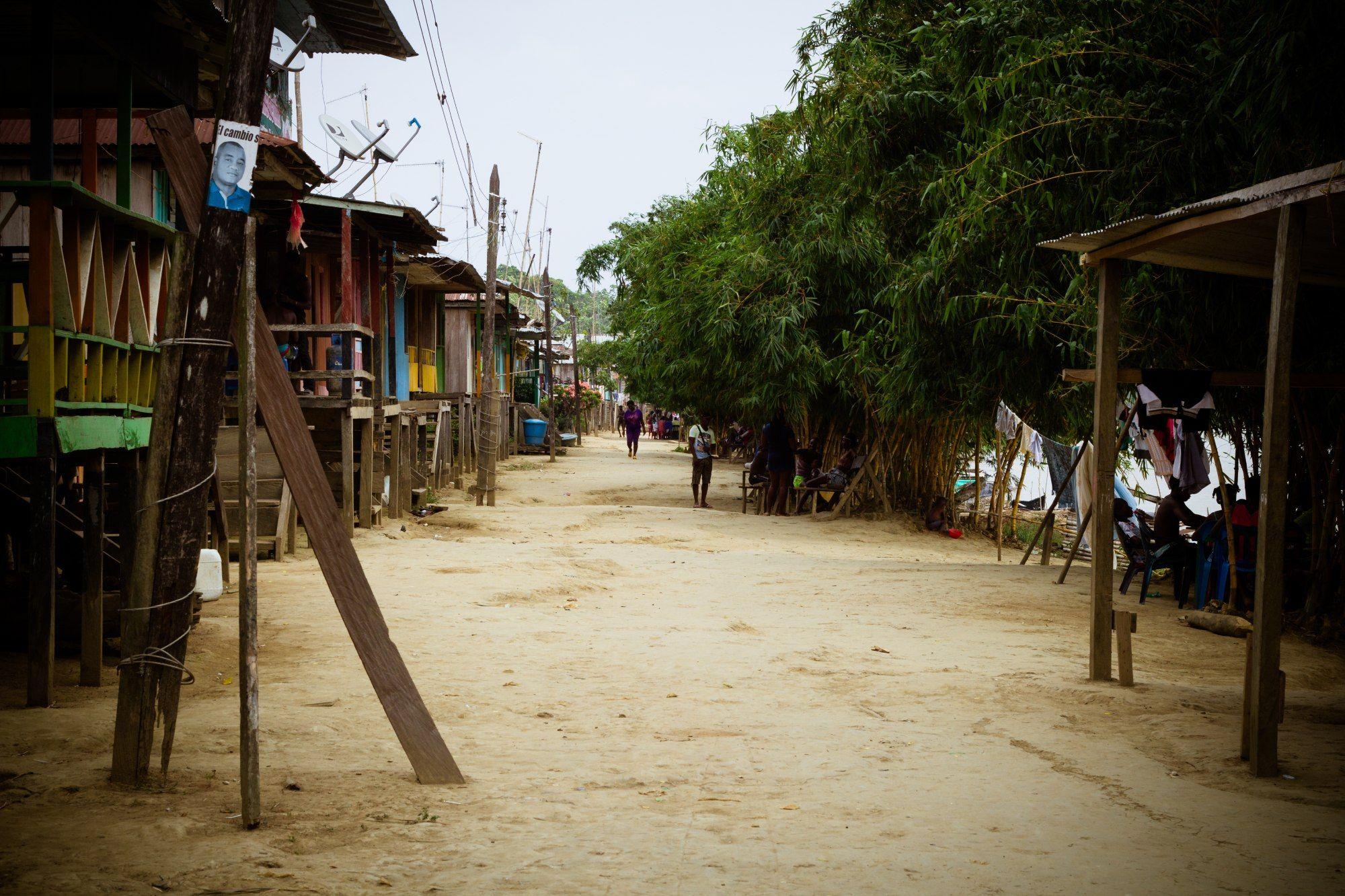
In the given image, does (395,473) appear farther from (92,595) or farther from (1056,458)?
(1056,458)

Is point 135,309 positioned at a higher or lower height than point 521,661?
higher

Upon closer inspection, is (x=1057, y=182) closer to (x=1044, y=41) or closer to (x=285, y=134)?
(x=1044, y=41)

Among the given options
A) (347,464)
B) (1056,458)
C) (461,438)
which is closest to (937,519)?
(1056,458)

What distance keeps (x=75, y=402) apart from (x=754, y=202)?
43.5 feet

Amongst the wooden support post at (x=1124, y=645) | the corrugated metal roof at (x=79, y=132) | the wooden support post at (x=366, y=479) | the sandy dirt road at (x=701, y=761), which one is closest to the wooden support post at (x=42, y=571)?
the sandy dirt road at (x=701, y=761)

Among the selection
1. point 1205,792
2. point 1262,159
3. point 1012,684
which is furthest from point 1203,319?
point 1205,792

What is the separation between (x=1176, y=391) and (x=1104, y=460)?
1.00m

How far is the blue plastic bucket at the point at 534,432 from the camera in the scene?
34.1 meters

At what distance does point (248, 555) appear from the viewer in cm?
358

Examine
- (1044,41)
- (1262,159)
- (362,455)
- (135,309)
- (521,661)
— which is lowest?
(521,661)

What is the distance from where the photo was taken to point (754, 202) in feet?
56.2

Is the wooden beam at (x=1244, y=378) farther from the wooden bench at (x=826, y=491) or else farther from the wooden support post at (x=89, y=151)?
the wooden bench at (x=826, y=491)

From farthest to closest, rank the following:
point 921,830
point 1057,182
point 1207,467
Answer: point 1207,467
point 1057,182
point 921,830

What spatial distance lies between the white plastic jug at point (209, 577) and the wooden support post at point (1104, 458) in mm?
5093
